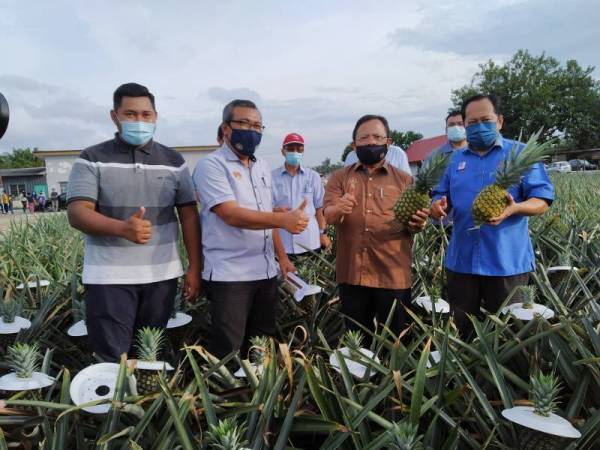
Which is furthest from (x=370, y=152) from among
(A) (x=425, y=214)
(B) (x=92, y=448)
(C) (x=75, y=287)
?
(C) (x=75, y=287)

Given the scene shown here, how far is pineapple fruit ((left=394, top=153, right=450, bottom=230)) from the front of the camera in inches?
95.4

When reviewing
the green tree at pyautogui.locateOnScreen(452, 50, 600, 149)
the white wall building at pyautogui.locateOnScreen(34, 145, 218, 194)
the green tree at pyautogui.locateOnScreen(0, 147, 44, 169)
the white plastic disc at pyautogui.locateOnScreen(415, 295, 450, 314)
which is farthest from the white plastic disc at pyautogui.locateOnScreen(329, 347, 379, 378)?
the green tree at pyautogui.locateOnScreen(0, 147, 44, 169)

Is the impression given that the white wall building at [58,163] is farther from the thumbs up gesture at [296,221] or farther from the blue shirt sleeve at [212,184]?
the thumbs up gesture at [296,221]

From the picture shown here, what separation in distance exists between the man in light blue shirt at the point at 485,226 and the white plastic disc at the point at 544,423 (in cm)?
135

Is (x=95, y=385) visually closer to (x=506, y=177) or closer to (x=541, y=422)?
(x=541, y=422)

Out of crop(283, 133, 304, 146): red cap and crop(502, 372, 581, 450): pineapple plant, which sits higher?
crop(283, 133, 304, 146): red cap

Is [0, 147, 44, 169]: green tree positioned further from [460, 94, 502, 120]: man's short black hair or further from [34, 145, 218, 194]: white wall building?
[460, 94, 502, 120]: man's short black hair

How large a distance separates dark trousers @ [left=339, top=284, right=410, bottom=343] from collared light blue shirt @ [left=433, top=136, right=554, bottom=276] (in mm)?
434

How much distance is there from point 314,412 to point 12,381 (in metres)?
1.15

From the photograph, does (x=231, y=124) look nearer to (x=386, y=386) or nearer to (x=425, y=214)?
(x=425, y=214)

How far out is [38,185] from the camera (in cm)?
5097

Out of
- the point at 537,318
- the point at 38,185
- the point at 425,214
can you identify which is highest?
the point at 425,214

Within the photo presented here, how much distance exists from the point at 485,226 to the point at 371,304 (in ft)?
2.90

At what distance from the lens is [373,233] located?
9.20 ft
